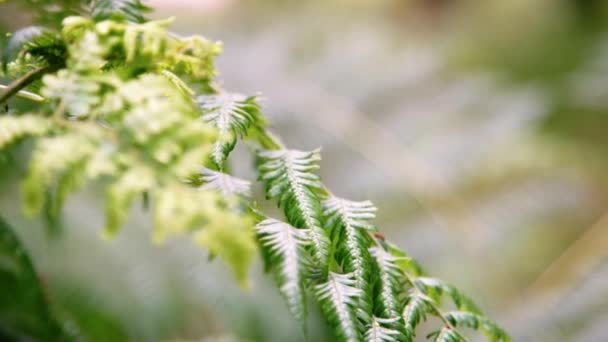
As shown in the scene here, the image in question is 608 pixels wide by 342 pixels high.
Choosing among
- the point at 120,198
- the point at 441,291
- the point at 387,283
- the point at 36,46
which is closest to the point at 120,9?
the point at 36,46

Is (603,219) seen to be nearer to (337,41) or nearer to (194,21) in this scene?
(337,41)

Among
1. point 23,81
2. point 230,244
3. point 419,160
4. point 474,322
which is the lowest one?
point 230,244

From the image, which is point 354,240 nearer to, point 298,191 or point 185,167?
point 298,191

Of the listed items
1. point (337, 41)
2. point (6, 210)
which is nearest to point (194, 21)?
point (337, 41)

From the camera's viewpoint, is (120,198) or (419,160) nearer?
(120,198)

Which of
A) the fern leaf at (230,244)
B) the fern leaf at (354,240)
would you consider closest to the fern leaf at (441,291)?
the fern leaf at (354,240)

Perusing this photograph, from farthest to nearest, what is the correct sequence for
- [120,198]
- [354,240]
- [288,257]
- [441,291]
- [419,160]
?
[419,160] → [441,291] → [354,240] → [288,257] → [120,198]

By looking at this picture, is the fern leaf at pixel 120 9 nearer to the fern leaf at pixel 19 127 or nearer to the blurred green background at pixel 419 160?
the fern leaf at pixel 19 127
